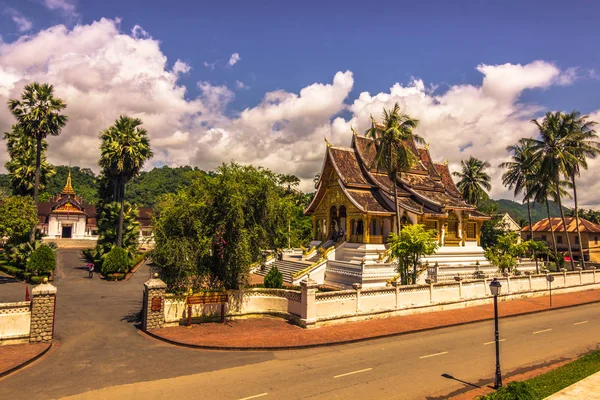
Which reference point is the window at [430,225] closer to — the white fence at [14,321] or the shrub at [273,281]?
the shrub at [273,281]

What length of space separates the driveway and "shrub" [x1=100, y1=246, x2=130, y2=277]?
381 inches

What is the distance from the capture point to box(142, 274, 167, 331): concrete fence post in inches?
622

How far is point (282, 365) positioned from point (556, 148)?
36.5 metres

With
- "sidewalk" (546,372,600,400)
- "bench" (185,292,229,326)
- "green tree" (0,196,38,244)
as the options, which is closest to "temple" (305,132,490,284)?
"bench" (185,292,229,326)

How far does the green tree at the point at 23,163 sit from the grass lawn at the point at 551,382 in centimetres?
3949

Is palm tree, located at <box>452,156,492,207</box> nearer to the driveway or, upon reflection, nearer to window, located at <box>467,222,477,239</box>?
window, located at <box>467,222,477,239</box>

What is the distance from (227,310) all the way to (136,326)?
3863 mm

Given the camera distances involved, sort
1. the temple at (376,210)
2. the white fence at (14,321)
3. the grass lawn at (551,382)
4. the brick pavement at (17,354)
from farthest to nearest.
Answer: the temple at (376,210) → the white fence at (14,321) → the brick pavement at (17,354) → the grass lawn at (551,382)

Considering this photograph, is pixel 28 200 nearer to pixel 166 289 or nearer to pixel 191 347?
pixel 166 289

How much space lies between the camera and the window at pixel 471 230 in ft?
126

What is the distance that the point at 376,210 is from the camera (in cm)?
3234

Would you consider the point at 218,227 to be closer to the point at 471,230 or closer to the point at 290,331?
the point at 290,331

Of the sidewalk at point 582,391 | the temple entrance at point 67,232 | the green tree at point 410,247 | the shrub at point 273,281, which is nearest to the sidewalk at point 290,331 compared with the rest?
the green tree at point 410,247

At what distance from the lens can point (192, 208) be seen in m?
16.7
